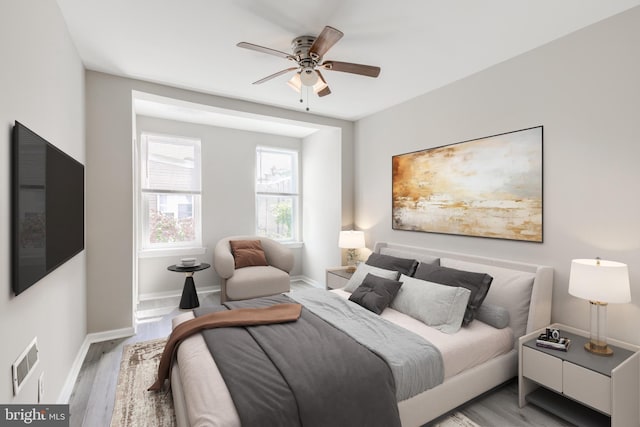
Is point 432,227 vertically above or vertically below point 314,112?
below

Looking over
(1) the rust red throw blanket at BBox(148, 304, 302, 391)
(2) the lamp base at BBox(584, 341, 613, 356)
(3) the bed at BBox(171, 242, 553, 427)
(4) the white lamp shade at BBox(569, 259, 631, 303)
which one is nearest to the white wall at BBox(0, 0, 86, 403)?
(1) the rust red throw blanket at BBox(148, 304, 302, 391)

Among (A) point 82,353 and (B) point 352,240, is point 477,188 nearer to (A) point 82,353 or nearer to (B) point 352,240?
(B) point 352,240

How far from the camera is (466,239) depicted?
313 cm

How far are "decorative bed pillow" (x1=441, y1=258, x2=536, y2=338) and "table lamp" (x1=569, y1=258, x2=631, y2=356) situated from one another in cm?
38

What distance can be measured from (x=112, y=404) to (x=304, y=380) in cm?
156

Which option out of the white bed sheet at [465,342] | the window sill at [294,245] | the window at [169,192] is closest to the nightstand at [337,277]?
the white bed sheet at [465,342]

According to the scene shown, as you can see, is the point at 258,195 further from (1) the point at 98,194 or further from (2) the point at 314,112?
(1) the point at 98,194

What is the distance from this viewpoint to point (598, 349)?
202 cm

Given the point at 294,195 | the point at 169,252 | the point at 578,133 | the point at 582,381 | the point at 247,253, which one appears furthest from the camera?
the point at 294,195

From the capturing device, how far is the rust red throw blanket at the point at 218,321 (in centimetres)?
214

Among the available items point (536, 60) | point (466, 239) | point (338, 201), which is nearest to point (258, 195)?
point (338, 201)

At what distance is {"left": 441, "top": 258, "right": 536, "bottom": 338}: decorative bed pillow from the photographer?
7.97 feet

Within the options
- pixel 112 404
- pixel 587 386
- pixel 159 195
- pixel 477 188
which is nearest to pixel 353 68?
pixel 477 188

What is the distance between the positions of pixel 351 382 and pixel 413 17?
240 centimetres
